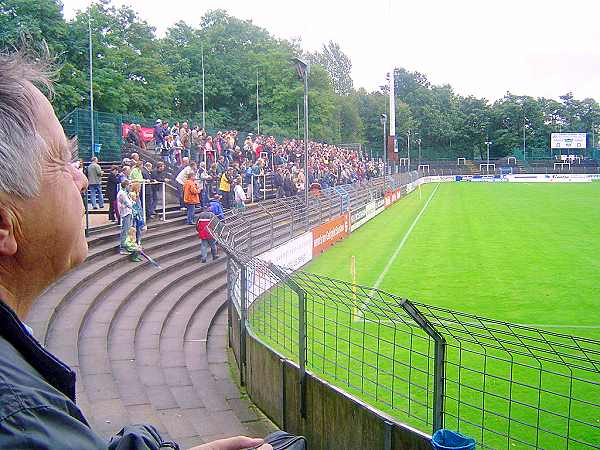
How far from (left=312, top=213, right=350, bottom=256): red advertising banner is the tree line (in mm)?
8801

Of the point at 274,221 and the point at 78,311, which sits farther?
the point at 274,221

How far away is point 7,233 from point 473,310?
12496 millimetres

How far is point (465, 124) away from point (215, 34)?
49294mm

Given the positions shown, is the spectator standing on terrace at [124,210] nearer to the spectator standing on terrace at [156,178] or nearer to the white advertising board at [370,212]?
the spectator standing on terrace at [156,178]

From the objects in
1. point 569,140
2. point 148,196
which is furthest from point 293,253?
point 569,140

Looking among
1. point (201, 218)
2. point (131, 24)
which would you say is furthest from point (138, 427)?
point (131, 24)

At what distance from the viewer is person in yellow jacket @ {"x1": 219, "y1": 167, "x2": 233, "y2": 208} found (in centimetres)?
2030

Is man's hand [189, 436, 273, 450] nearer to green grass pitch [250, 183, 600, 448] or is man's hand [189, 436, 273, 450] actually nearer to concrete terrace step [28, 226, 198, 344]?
green grass pitch [250, 183, 600, 448]

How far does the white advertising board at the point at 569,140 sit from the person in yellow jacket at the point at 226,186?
78.3 metres

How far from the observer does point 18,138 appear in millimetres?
1145

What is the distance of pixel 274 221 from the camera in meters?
16.4

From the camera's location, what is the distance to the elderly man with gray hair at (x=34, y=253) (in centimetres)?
91

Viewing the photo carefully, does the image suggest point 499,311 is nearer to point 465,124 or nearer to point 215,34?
point 215,34

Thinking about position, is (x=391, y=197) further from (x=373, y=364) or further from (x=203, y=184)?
(x=373, y=364)
